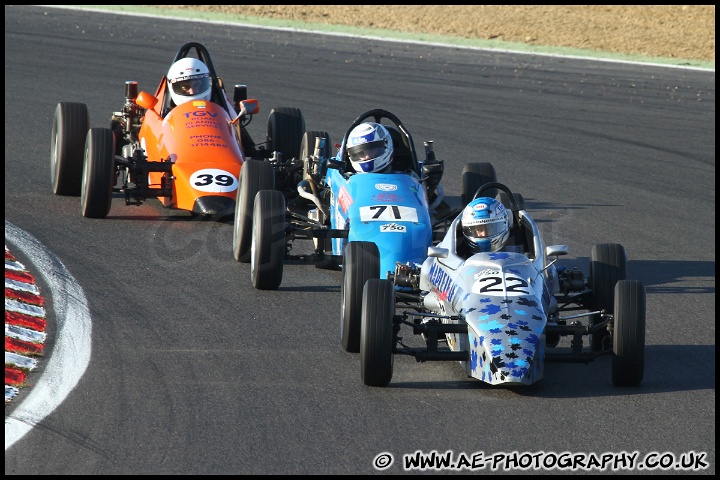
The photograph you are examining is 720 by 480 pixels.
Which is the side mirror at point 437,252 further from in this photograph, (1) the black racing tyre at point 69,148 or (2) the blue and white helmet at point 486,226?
(1) the black racing tyre at point 69,148

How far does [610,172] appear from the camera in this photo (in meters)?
18.5

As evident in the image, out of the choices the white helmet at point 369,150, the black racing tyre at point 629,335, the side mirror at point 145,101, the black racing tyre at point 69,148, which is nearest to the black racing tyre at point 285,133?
the side mirror at point 145,101

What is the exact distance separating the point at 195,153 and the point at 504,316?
19.2 ft

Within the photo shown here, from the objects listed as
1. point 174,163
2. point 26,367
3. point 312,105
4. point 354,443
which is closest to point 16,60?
point 312,105

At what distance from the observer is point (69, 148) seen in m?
14.7

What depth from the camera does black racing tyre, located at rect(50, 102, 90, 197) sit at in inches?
579

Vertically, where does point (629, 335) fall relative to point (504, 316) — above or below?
below

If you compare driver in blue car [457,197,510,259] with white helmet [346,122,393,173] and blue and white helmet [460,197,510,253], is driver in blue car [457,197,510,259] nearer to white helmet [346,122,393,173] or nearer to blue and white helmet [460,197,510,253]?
blue and white helmet [460,197,510,253]

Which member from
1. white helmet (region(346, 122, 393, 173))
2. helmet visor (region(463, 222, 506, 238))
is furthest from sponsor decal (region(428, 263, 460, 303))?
white helmet (region(346, 122, 393, 173))

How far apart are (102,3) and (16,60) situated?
7.70 meters

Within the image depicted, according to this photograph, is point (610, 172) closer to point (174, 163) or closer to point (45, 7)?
point (174, 163)

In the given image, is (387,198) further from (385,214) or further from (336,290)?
(336,290)

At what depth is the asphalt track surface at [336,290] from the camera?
8164 millimetres

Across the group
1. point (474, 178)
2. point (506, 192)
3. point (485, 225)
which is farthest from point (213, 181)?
point (485, 225)
